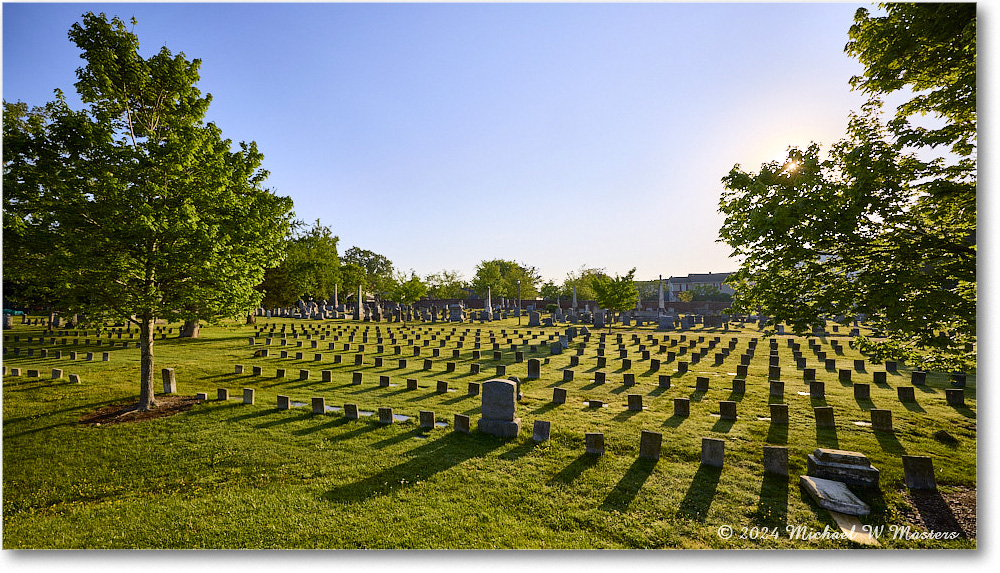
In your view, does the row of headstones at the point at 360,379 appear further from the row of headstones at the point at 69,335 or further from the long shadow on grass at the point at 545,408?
the row of headstones at the point at 69,335

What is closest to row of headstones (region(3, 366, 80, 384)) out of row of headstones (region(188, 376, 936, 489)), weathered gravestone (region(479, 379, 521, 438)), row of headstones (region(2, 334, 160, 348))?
row of headstones (region(188, 376, 936, 489))

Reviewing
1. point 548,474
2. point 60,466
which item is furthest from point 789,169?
point 60,466

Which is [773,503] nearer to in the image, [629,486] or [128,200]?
[629,486]

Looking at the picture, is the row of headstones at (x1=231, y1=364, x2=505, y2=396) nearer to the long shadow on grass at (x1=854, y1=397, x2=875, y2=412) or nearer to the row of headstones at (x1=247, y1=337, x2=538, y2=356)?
the row of headstones at (x1=247, y1=337, x2=538, y2=356)

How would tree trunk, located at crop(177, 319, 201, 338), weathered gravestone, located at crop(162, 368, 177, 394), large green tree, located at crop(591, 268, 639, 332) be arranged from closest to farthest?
weathered gravestone, located at crop(162, 368, 177, 394) < tree trunk, located at crop(177, 319, 201, 338) < large green tree, located at crop(591, 268, 639, 332)

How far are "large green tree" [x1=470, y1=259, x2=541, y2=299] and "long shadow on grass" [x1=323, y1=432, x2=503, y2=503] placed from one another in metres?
41.2

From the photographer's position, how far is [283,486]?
542 centimetres

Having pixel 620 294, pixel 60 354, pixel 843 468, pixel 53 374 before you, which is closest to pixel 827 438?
pixel 843 468

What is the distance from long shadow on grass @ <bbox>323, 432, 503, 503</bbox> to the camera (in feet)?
17.1

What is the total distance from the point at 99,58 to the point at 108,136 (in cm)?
165

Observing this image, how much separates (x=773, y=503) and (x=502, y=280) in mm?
51280

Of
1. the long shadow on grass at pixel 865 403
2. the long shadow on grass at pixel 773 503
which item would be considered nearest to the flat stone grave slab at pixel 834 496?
the long shadow on grass at pixel 773 503

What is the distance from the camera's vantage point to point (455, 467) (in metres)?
6.01

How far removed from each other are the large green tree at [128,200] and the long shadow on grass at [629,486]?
8.30m
